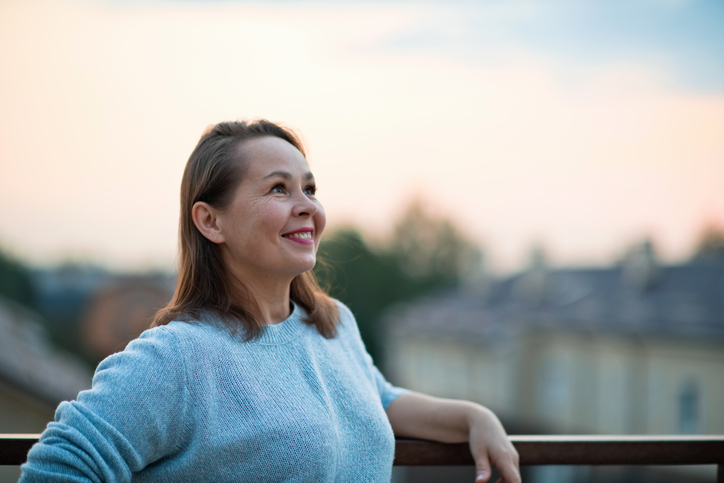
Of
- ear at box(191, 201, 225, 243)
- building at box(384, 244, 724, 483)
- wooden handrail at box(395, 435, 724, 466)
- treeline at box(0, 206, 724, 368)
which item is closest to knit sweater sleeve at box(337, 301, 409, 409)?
wooden handrail at box(395, 435, 724, 466)

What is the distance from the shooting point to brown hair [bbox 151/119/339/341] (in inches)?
58.6

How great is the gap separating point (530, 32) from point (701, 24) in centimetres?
1065

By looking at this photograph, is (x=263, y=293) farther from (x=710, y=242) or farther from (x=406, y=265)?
(x=406, y=265)

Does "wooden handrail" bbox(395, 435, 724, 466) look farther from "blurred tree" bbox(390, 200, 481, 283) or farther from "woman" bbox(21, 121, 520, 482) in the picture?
"blurred tree" bbox(390, 200, 481, 283)

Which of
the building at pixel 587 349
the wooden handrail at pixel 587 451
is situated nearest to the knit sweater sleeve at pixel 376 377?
the wooden handrail at pixel 587 451

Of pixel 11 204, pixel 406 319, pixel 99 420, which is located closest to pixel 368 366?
pixel 99 420

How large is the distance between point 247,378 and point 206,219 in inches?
16.4

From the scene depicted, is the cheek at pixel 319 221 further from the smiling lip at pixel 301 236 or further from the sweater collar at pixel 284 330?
the sweater collar at pixel 284 330

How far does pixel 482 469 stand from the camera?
161 centimetres

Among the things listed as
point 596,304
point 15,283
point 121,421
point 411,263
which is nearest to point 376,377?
point 121,421

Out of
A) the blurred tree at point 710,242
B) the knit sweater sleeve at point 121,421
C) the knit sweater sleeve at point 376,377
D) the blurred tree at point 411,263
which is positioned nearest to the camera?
the knit sweater sleeve at point 121,421

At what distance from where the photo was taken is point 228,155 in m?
1.58

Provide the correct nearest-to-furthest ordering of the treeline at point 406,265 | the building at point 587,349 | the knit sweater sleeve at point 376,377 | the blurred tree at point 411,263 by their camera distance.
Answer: the knit sweater sleeve at point 376,377 < the building at point 587,349 < the treeline at point 406,265 < the blurred tree at point 411,263

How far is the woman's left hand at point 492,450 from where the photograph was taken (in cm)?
163
